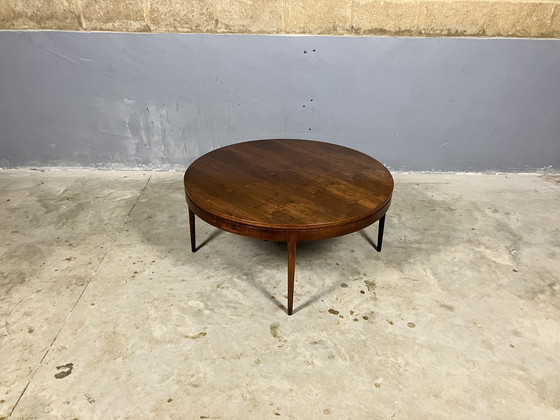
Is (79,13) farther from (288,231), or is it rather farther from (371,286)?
(371,286)

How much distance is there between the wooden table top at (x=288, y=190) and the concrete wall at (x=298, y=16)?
1.00 metres

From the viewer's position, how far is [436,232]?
8.81ft

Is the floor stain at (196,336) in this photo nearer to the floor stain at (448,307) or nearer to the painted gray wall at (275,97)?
the floor stain at (448,307)

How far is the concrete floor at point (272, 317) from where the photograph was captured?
1639 mm

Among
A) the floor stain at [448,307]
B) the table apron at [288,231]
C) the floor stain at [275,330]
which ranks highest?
the table apron at [288,231]

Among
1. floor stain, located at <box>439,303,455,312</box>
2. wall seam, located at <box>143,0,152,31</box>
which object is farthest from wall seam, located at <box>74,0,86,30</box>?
floor stain, located at <box>439,303,455,312</box>

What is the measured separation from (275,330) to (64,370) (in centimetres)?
85

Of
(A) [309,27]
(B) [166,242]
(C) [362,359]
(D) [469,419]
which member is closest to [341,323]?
(C) [362,359]

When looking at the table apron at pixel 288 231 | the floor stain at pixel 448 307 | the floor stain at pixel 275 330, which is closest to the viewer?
the table apron at pixel 288 231

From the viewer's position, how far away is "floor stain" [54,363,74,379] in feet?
5.59

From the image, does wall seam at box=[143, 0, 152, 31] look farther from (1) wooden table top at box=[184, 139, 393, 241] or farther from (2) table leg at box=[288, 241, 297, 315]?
(2) table leg at box=[288, 241, 297, 315]

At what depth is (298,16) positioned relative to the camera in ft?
9.72

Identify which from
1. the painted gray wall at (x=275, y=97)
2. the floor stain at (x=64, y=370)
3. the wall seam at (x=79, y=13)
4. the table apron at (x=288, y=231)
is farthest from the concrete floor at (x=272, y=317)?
the wall seam at (x=79, y=13)

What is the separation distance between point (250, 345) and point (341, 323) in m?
0.42
